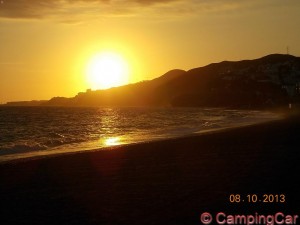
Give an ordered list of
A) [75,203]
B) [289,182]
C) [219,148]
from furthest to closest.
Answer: [219,148] → [289,182] → [75,203]

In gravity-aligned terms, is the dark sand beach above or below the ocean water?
above

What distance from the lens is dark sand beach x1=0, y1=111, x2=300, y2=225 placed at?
1313cm

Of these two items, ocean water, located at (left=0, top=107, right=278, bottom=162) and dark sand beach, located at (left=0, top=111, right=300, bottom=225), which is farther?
ocean water, located at (left=0, top=107, right=278, bottom=162)

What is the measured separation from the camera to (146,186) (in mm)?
17328

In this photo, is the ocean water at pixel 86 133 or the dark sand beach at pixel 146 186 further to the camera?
the ocean water at pixel 86 133

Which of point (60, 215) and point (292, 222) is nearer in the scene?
point (292, 222)

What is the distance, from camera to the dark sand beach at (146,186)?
13.1 metres

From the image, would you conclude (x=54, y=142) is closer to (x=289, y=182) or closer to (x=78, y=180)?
(x=78, y=180)

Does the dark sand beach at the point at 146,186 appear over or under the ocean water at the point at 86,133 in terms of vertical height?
over

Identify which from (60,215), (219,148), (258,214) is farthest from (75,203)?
(219,148)

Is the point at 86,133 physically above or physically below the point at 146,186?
below

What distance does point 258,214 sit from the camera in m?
12.2

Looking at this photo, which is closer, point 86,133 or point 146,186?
point 146,186

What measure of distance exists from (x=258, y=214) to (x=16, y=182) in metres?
11.6
